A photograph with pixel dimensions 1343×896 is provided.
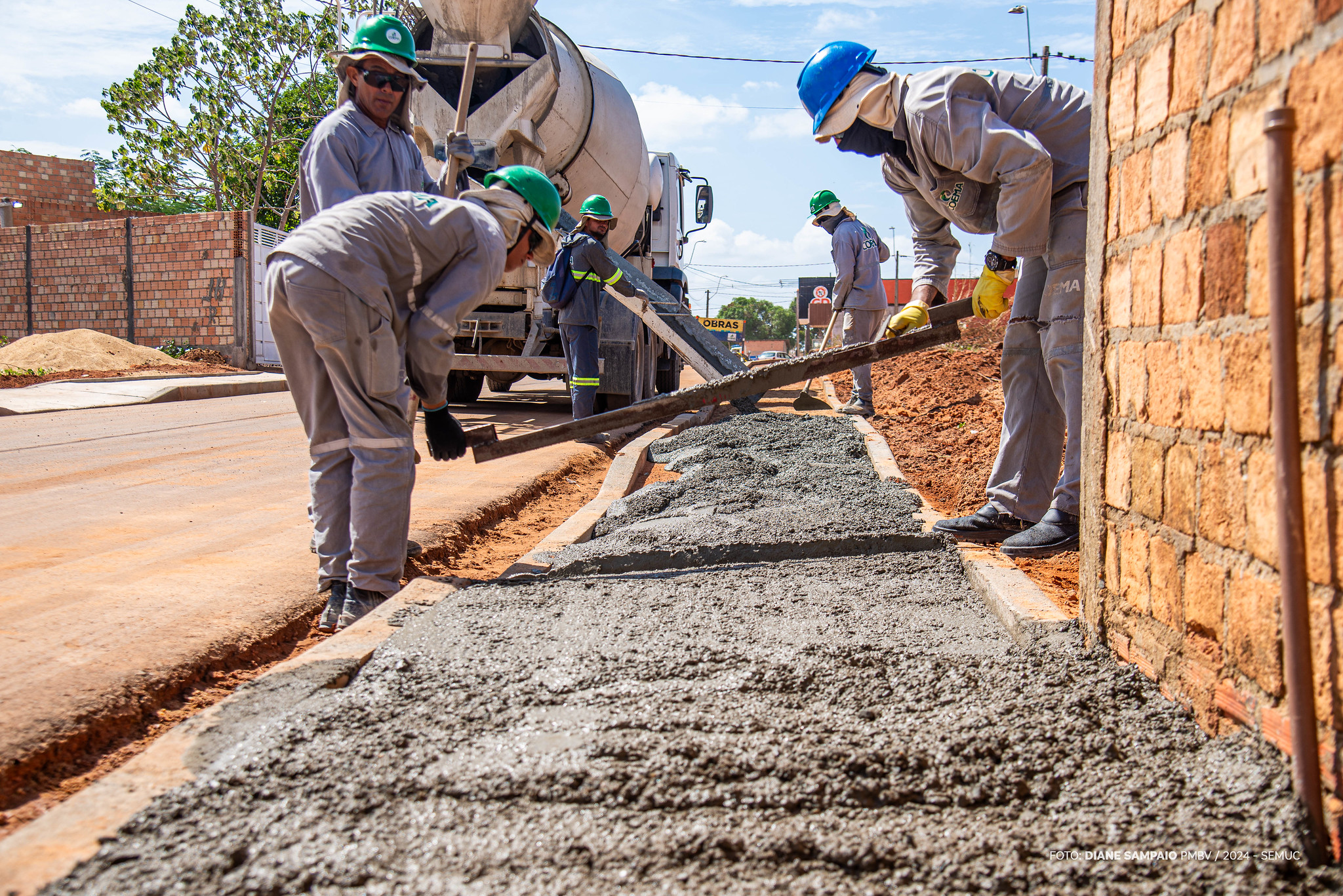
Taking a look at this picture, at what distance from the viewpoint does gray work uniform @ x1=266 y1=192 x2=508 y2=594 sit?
2.65 meters

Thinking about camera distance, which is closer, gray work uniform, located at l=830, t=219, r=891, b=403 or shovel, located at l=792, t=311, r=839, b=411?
shovel, located at l=792, t=311, r=839, b=411

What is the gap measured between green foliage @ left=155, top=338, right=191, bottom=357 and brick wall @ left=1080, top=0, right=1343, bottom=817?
19.2 m

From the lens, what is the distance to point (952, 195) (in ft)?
11.4

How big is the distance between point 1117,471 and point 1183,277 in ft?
1.60

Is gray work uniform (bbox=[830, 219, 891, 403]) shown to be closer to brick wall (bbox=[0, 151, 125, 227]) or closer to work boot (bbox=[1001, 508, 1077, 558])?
work boot (bbox=[1001, 508, 1077, 558])

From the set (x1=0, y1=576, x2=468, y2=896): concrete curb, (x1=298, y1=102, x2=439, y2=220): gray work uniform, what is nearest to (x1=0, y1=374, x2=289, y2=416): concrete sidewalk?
(x1=298, y1=102, x2=439, y2=220): gray work uniform

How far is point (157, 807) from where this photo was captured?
137cm

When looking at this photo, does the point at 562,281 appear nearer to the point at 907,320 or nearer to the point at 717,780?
the point at 907,320

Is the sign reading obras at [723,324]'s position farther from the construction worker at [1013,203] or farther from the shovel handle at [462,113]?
the construction worker at [1013,203]

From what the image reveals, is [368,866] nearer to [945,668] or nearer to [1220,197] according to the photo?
[945,668]

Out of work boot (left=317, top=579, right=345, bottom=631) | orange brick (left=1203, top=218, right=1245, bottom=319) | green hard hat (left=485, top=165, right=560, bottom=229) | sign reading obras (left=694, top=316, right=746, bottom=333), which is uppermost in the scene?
Answer: sign reading obras (left=694, top=316, right=746, bottom=333)

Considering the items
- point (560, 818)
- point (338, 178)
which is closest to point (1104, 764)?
point (560, 818)

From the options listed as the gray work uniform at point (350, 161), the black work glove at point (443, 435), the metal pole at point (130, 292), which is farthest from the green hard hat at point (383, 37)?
the metal pole at point (130, 292)

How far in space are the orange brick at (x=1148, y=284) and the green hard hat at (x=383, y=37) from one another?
2.74 metres
